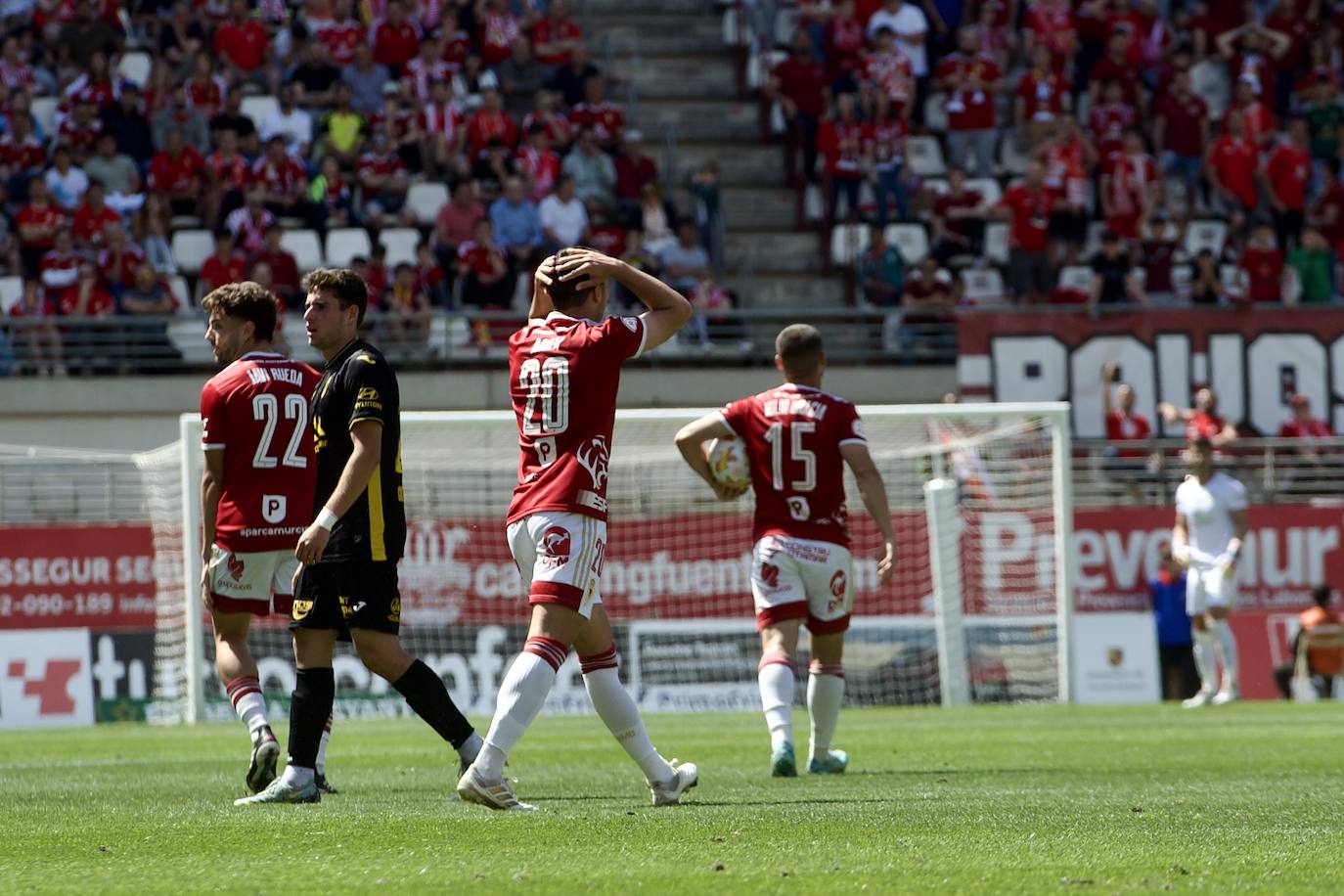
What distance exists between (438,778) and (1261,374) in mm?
16113

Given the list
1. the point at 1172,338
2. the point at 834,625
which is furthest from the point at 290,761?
the point at 1172,338

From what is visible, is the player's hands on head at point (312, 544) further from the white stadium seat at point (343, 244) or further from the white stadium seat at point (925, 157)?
the white stadium seat at point (925, 157)

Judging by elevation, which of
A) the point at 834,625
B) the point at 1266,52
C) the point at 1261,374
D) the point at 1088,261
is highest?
the point at 1266,52

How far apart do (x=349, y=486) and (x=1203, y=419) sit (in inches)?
657

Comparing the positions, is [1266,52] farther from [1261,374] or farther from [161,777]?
[161,777]

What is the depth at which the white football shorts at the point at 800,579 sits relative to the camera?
9758mm

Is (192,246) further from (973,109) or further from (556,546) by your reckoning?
(556,546)

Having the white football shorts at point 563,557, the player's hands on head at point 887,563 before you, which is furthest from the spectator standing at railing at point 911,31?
the white football shorts at point 563,557

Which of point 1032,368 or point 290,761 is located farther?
point 1032,368

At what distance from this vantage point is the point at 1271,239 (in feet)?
82.2

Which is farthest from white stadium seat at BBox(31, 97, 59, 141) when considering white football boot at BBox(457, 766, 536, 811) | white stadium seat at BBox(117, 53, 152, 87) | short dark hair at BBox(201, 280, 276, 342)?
white football boot at BBox(457, 766, 536, 811)

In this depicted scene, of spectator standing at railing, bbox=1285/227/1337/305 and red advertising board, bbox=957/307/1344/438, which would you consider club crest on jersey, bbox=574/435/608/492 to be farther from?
spectator standing at railing, bbox=1285/227/1337/305

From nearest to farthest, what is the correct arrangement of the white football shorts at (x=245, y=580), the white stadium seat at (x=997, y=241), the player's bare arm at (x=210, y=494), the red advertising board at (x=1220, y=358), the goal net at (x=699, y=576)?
the player's bare arm at (x=210, y=494)
the white football shorts at (x=245, y=580)
the goal net at (x=699, y=576)
the red advertising board at (x=1220, y=358)
the white stadium seat at (x=997, y=241)

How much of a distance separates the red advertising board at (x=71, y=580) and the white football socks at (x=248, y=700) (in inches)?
423
